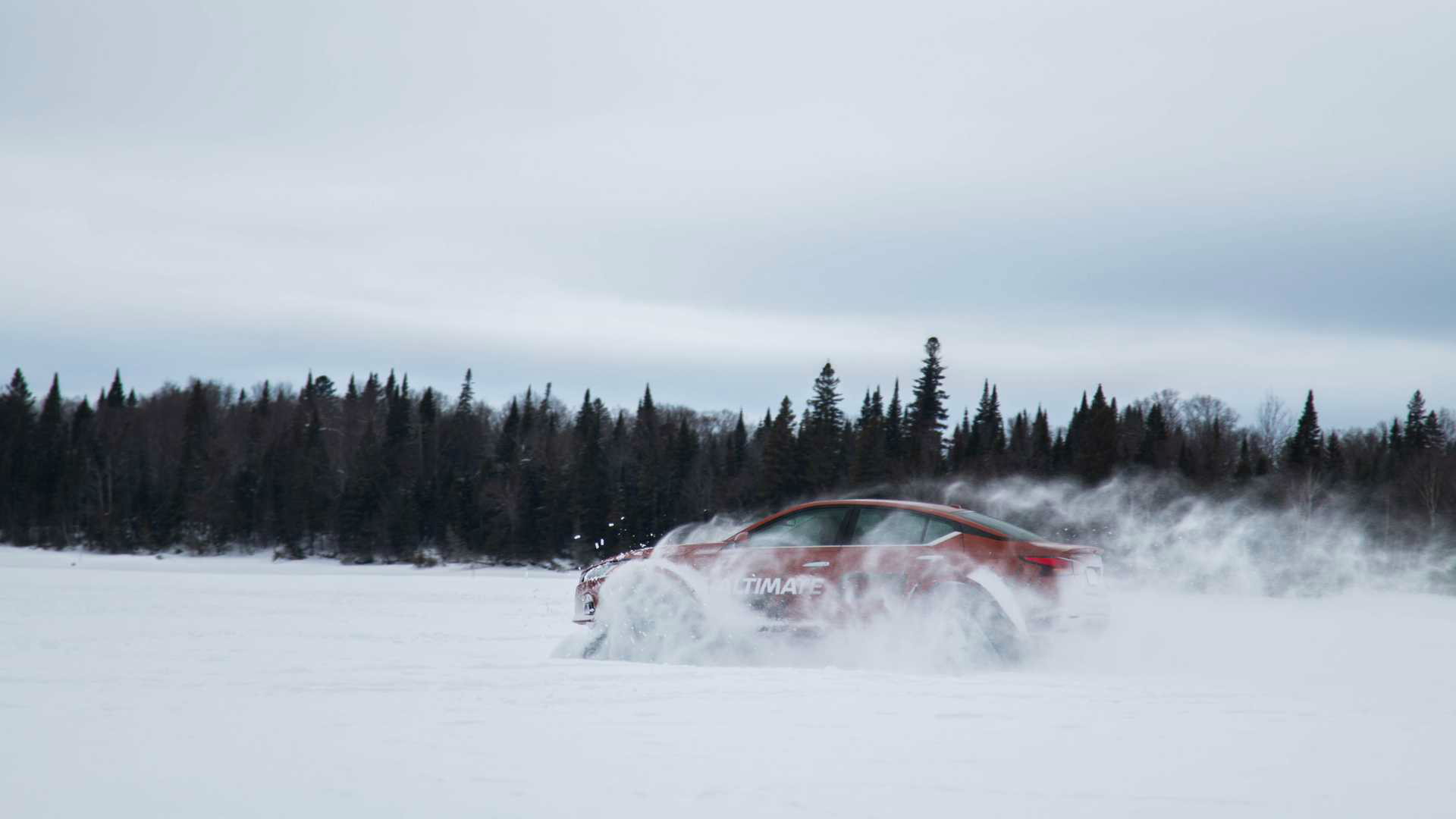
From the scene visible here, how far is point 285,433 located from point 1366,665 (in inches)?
3512

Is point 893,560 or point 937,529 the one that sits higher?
point 937,529

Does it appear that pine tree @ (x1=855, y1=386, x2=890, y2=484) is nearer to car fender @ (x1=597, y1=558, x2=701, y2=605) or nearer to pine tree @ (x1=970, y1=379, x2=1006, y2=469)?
pine tree @ (x1=970, y1=379, x2=1006, y2=469)

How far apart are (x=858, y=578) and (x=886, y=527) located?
54 centimetres

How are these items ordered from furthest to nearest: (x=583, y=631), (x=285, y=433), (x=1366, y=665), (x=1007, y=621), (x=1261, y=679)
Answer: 1. (x=285, y=433)
2. (x=583, y=631)
3. (x=1366, y=665)
4. (x=1007, y=621)
5. (x=1261, y=679)

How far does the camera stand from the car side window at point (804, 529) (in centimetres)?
889

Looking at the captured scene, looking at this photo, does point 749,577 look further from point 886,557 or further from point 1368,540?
point 1368,540

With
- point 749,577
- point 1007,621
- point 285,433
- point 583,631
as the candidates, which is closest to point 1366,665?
point 1007,621

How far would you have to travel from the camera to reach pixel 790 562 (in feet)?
28.7

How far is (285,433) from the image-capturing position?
8662 cm

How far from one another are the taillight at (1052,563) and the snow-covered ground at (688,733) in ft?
2.27

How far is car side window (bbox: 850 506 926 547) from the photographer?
338 inches

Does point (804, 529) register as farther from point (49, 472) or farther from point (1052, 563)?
point (49, 472)

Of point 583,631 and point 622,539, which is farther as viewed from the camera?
point 622,539

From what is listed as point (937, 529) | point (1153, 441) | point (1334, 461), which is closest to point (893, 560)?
→ point (937, 529)
